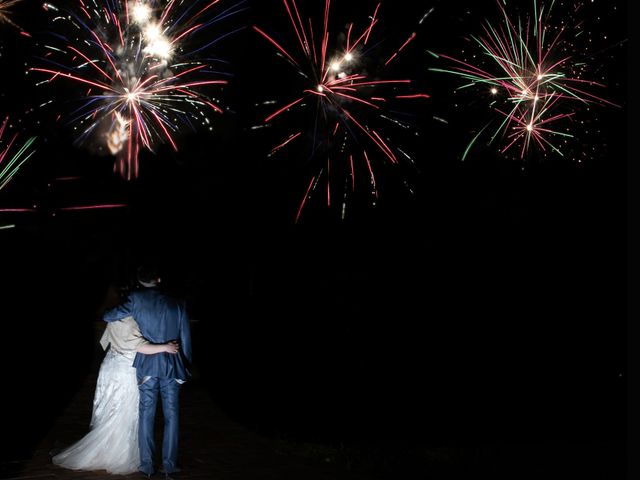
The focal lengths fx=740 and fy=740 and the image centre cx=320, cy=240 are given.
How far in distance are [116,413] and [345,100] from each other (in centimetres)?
1223

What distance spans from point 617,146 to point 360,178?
32.0ft

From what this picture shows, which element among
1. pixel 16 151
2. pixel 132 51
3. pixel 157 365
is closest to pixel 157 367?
pixel 157 365

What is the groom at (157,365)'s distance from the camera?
6473 millimetres

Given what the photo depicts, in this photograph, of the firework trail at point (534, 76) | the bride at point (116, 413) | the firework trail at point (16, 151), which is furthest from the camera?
the firework trail at point (16, 151)

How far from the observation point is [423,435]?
29.6ft

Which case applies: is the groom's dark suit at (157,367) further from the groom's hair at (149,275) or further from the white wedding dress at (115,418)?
the white wedding dress at (115,418)

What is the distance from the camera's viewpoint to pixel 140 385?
6543mm

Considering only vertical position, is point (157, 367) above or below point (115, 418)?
above

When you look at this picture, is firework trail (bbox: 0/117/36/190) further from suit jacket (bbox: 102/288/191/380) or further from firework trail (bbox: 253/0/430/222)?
suit jacket (bbox: 102/288/191/380)

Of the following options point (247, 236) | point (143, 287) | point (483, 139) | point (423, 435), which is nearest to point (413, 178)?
point (483, 139)

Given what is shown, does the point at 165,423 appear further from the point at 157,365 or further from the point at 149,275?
the point at 149,275

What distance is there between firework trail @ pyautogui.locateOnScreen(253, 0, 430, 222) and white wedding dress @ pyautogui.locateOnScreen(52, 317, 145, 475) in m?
8.61

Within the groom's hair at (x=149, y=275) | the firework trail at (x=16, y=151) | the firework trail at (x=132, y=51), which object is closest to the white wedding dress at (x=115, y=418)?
the groom's hair at (x=149, y=275)

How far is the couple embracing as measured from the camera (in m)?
6.49
